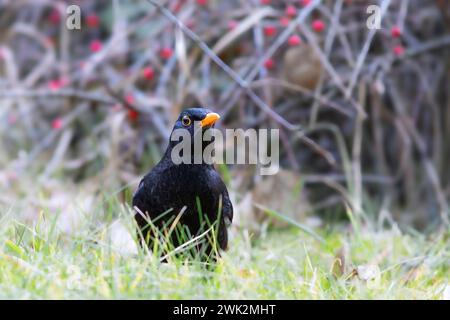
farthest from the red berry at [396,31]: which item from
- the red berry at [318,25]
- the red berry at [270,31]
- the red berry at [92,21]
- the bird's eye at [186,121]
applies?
the red berry at [92,21]

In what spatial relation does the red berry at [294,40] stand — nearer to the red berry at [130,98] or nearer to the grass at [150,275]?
the red berry at [130,98]

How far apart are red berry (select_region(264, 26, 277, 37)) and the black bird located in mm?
1912

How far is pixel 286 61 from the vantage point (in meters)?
5.19

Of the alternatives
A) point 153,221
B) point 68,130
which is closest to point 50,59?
point 68,130

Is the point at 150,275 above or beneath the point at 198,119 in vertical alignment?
beneath

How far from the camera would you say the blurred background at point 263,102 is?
517 centimetres

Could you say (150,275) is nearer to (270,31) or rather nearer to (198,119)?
(198,119)

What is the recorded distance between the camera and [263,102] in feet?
17.5

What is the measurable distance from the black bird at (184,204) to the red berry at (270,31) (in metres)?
1.91

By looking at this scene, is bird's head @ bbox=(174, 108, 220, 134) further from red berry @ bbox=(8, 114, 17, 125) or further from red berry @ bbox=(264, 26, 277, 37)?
red berry @ bbox=(8, 114, 17, 125)

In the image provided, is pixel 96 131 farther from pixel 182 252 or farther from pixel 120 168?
pixel 182 252

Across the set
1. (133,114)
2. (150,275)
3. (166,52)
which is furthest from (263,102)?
(150,275)

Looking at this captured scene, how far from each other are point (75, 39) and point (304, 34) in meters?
2.30

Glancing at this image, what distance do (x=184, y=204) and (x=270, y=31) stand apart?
2160 mm
